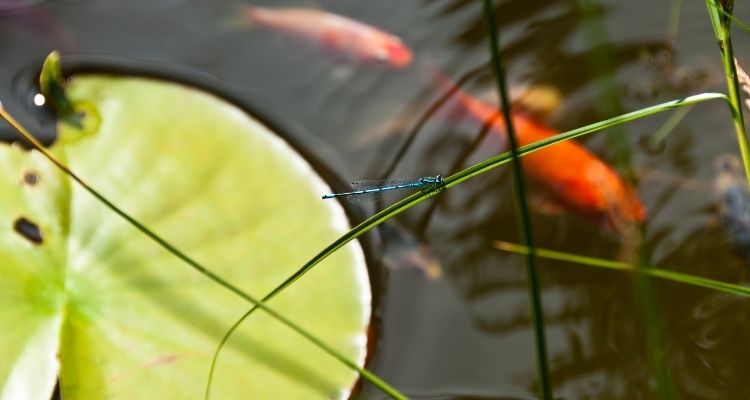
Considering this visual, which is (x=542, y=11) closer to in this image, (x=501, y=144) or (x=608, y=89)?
(x=501, y=144)

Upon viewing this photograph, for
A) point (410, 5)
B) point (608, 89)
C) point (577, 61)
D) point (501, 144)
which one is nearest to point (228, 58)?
point (410, 5)

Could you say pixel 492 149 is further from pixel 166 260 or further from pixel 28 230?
pixel 28 230

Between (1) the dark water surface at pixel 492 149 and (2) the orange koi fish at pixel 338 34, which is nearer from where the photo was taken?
(1) the dark water surface at pixel 492 149

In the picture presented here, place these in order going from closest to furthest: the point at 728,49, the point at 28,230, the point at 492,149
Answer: the point at 728,49 < the point at 28,230 < the point at 492,149

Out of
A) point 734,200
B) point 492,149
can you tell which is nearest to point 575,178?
point 492,149

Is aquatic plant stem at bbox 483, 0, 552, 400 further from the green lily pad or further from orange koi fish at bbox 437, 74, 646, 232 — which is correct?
orange koi fish at bbox 437, 74, 646, 232

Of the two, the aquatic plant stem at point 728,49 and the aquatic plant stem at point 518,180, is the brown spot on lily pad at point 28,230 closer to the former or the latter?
the aquatic plant stem at point 518,180

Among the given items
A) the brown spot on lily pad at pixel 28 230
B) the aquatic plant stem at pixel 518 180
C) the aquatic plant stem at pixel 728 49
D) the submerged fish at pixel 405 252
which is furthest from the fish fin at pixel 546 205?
the brown spot on lily pad at pixel 28 230
